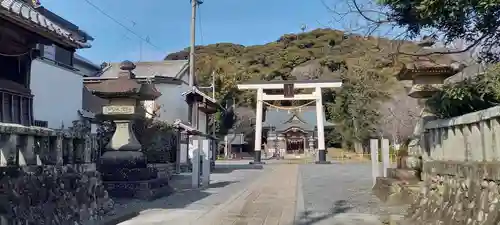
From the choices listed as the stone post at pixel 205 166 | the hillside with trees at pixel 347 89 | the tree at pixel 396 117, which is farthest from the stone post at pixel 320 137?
the stone post at pixel 205 166

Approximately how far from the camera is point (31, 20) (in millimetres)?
6340

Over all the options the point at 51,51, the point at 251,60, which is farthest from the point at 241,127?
the point at 51,51

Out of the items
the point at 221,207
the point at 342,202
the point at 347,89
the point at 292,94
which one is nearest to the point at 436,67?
the point at 342,202

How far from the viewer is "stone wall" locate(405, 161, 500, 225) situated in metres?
4.96

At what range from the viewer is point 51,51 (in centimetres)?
2003

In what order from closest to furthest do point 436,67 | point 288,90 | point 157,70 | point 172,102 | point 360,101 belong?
point 436,67 < point 172,102 < point 157,70 < point 288,90 < point 360,101

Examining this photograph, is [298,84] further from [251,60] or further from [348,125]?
[251,60]

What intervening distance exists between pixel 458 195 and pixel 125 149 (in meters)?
8.99

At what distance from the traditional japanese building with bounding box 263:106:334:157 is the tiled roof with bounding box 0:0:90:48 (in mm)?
49473

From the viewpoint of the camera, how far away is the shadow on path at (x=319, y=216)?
8781 mm

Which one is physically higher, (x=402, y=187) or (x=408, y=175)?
(x=408, y=175)

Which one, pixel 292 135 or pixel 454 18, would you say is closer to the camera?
pixel 454 18

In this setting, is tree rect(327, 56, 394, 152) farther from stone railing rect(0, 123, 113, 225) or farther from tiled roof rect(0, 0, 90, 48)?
tiled roof rect(0, 0, 90, 48)

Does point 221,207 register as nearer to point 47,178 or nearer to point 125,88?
point 125,88
